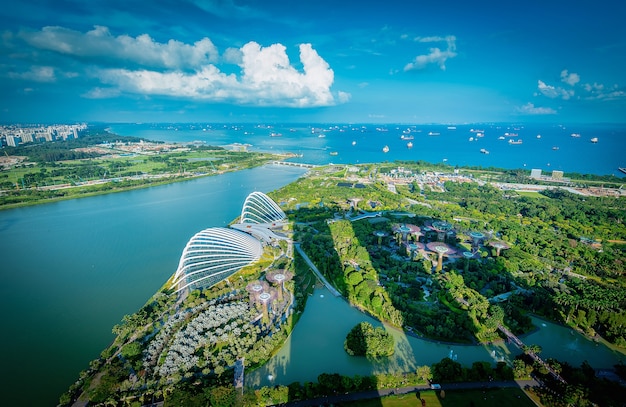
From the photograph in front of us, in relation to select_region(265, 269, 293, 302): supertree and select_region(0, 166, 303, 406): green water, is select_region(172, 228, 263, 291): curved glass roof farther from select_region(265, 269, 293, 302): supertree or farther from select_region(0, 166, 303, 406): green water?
select_region(265, 269, 293, 302): supertree

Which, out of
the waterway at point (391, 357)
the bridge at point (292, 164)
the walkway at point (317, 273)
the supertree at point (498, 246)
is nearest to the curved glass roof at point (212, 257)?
the walkway at point (317, 273)

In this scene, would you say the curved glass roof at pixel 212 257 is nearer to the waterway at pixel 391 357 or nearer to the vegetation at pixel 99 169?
the waterway at pixel 391 357

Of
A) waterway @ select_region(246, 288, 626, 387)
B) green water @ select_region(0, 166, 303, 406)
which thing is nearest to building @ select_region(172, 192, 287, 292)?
green water @ select_region(0, 166, 303, 406)

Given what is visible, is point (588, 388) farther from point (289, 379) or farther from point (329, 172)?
point (329, 172)

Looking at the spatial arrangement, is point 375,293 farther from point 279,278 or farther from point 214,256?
point 214,256

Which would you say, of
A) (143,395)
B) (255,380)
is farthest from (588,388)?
(143,395)

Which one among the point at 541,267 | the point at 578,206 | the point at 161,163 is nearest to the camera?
the point at 541,267
